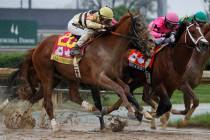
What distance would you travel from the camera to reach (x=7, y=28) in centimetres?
5253

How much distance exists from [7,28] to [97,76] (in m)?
40.6

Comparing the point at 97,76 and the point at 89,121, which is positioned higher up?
the point at 97,76

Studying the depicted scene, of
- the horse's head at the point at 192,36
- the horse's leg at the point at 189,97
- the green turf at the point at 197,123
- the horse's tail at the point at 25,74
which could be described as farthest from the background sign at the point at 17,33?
the horse's head at the point at 192,36

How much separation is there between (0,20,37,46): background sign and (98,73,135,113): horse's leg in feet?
131

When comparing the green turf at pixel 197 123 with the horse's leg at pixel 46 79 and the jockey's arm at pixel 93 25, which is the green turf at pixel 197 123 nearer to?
the horse's leg at pixel 46 79

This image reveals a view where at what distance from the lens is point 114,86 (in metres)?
Result: 12.3

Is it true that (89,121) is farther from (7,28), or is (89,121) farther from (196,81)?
(7,28)

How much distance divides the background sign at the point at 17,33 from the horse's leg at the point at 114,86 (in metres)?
39.8

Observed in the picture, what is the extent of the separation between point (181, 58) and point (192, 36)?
42 centimetres

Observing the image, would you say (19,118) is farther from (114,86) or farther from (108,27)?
(108,27)

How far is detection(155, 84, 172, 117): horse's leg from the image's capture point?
13039mm

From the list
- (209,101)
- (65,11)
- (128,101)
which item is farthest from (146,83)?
(65,11)

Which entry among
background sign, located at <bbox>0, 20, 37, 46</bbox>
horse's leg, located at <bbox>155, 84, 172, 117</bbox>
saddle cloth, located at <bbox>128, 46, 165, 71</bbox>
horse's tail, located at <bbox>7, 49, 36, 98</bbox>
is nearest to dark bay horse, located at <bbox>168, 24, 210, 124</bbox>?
horse's leg, located at <bbox>155, 84, 172, 117</bbox>

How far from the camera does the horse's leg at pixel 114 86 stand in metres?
12.0
